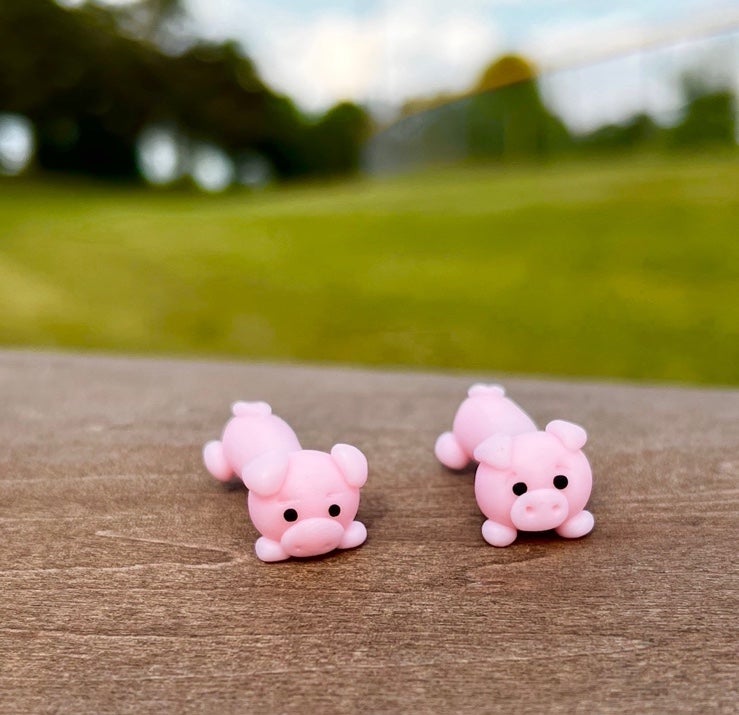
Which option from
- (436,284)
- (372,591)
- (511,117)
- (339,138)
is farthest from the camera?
(339,138)

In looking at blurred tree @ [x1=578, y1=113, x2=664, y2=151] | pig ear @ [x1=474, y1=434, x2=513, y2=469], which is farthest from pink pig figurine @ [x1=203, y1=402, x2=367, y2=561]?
blurred tree @ [x1=578, y1=113, x2=664, y2=151]

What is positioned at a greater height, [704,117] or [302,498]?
[704,117]

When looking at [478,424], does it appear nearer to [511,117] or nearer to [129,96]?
[511,117]

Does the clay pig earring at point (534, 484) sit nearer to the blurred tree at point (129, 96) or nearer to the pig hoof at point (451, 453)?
the pig hoof at point (451, 453)

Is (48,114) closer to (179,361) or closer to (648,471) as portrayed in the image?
(179,361)

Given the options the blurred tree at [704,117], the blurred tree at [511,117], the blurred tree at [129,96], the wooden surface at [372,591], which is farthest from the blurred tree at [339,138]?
the wooden surface at [372,591]

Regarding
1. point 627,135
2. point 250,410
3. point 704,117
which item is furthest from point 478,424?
point 627,135
